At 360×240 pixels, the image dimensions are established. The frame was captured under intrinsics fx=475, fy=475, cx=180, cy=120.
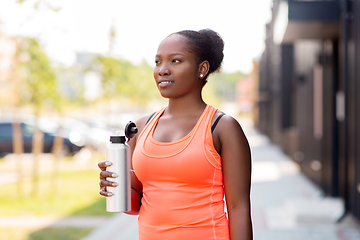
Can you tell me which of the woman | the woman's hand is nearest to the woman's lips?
the woman

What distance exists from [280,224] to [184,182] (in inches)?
218

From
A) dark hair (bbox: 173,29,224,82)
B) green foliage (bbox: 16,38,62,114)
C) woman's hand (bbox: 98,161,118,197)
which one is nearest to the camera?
woman's hand (bbox: 98,161,118,197)

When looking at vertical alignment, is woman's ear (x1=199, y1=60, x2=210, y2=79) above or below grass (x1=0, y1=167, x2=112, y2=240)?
above

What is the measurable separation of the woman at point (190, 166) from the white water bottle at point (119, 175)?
0.03m

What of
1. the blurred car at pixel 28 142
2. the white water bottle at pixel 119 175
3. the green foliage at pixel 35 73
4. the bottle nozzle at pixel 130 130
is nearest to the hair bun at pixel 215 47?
the bottle nozzle at pixel 130 130

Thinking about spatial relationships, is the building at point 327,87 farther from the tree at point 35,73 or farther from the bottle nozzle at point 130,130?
the bottle nozzle at point 130,130

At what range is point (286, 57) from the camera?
709 inches

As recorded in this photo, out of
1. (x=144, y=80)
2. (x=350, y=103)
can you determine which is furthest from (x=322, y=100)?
(x=144, y=80)

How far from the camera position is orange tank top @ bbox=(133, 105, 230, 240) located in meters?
1.96

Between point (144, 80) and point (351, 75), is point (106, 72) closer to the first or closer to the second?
point (351, 75)

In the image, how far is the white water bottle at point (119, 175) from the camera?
197cm

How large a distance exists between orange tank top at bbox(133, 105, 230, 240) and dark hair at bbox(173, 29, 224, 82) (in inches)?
10.6

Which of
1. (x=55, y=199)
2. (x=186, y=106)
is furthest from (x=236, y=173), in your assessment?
(x=55, y=199)

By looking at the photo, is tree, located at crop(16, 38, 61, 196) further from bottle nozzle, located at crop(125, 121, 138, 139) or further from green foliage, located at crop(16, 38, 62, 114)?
bottle nozzle, located at crop(125, 121, 138, 139)
